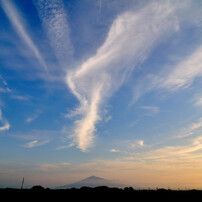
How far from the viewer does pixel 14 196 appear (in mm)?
26594

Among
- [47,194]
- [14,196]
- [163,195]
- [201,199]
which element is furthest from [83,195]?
[201,199]

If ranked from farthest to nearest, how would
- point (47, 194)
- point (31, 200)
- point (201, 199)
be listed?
1. point (47, 194)
2. point (201, 199)
3. point (31, 200)

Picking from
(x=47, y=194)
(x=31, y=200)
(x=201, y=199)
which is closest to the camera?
(x=31, y=200)

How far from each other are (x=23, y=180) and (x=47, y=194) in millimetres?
41525

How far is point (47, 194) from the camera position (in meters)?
27.9

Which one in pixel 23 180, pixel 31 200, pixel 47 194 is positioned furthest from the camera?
pixel 23 180

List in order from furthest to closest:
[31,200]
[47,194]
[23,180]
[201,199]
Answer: [23,180] → [47,194] → [201,199] → [31,200]

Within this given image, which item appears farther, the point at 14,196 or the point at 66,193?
the point at 66,193

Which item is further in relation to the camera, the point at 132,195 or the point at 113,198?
the point at 132,195

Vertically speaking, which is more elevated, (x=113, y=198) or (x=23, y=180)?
(x=23, y=180)

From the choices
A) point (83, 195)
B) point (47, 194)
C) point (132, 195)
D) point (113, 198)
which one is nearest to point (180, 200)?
point (132, 195)

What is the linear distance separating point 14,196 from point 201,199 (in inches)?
1149

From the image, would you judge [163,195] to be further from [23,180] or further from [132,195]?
[23,180]

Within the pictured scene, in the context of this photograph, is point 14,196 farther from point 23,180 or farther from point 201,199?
point 23,180
